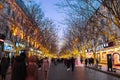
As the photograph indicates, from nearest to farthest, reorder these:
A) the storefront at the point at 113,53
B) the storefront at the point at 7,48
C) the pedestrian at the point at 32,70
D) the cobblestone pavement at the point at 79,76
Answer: the pedestrian at the point at 32,70 < the cobblestone pavement at the point at 79,76 < the storefront at the point at 113,53 < the storefront at the point at 7,48

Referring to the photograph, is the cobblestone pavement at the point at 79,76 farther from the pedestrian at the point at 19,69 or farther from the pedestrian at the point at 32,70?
the pedestrian at the point at 32,70

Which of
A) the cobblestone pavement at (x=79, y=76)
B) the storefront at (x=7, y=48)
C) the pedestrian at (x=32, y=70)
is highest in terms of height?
the storefront at (x=7, y=48)

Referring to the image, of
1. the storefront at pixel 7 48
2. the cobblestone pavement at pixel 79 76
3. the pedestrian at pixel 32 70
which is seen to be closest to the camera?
the pedestrian at pixel 32 70

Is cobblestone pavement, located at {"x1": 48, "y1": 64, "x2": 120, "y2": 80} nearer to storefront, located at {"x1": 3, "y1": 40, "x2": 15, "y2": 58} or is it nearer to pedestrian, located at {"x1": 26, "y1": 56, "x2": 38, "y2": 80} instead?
pedestrian, located at {"x1": 26, "y1": 56, "x2": 38, "y2": 80}

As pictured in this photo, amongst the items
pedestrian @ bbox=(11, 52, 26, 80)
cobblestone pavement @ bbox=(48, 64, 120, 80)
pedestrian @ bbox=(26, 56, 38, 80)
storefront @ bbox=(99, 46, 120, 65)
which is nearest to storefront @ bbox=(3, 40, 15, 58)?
storefront @ bbox=(99, 46, 120, 65)

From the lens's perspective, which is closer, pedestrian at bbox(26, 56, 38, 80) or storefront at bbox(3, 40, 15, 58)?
pedestrian at bbox(26, 56, 38, 80)

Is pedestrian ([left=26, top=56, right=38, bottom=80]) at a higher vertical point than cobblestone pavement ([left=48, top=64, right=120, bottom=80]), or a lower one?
higher

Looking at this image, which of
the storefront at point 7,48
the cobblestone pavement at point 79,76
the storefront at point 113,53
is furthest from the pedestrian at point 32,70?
the storefront at point 7,48

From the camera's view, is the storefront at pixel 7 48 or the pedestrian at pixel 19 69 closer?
the pedestrian at pixel 19 69

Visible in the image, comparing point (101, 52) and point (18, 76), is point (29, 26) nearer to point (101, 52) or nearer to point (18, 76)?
point (101, 52)

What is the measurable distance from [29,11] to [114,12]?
26.9 m

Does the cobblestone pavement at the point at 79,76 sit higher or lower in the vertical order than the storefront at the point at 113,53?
lower

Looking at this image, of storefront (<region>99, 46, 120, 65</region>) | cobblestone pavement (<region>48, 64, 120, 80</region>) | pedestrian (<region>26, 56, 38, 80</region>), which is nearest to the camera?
pedestrian (<region>26, 56, 38, 80</region>)

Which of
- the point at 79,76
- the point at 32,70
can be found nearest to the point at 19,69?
the point at 32,70
